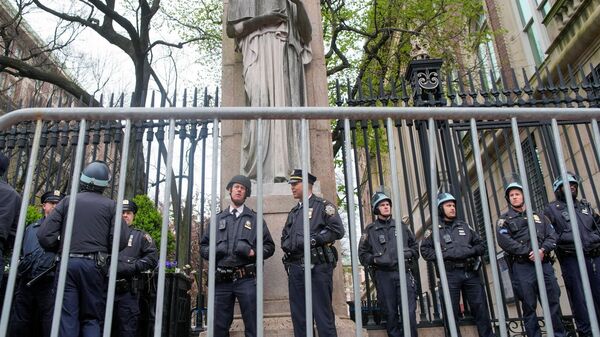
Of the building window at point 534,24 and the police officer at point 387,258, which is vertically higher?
the building window at point 534,24

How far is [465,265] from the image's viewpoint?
17.1 feet

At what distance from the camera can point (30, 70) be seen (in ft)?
44.8

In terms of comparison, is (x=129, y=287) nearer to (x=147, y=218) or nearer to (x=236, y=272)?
(x=236, y=272)

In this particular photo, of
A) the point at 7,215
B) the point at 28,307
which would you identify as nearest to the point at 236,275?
the point at 7,215

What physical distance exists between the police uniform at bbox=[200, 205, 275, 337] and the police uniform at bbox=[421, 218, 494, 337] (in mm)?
2000

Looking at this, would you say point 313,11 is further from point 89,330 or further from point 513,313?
point 513,313

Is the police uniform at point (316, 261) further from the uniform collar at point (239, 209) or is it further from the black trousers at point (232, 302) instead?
the uniform collar at point (239, 209)

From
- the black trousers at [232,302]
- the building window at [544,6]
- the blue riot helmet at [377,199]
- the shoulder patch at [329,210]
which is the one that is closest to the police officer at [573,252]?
the blue riot helmet at [377,199]

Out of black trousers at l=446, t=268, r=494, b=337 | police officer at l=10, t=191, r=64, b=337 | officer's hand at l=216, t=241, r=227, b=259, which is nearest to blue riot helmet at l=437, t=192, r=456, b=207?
black trousers at l=446, t=268, r=494, b=337

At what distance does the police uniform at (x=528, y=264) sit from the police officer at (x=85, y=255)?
4043 millimetres

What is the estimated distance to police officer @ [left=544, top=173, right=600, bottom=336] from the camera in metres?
5.14

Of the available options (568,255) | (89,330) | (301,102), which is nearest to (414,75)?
(301,102)

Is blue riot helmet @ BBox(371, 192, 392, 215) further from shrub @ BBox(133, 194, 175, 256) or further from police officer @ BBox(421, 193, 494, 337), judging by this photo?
shrub @ BBox(133, 194, 175, 256)

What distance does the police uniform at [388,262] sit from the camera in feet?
16.1
